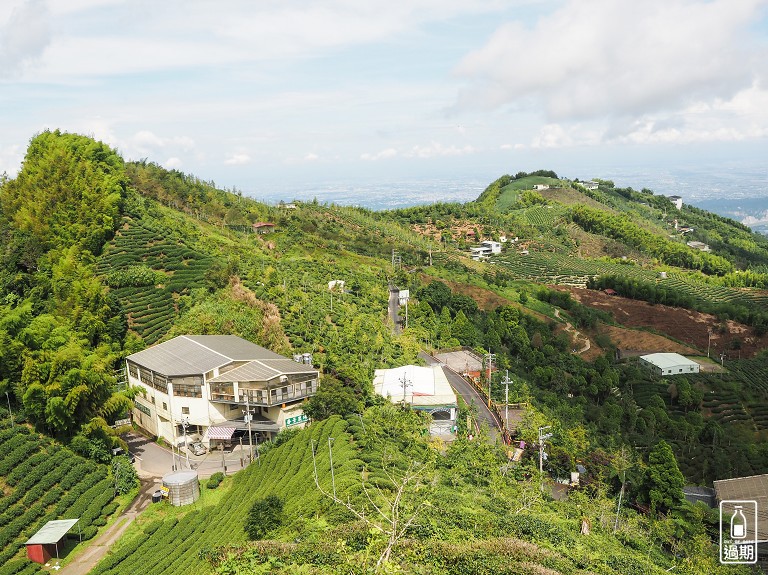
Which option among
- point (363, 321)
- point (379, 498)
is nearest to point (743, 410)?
point (363, 321)

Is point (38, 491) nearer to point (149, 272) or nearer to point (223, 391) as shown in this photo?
A: point (223, 391)

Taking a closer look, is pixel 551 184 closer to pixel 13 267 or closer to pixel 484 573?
pixel 13 267

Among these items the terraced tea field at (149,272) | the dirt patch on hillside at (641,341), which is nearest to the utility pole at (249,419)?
the terraced tea field at (149,272)

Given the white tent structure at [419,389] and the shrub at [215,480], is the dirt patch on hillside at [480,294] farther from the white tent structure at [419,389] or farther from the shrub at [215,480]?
the shrub at [215,480]

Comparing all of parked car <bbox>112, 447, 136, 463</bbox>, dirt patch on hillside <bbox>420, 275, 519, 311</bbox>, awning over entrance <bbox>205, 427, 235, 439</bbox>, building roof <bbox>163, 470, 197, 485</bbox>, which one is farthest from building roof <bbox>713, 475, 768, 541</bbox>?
dirt patch on hillside <bbox>420, 275, 519, 311</bbox>

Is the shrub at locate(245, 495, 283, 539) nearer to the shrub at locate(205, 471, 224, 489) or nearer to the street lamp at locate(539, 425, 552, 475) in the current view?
the shrub at locate(205, 471, 224, 489)

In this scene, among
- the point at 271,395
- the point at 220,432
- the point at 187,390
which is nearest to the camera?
the point at 220,432

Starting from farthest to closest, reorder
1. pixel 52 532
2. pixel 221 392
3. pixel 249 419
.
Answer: pixel 221 392
pixel 249 419
pixel 52 532

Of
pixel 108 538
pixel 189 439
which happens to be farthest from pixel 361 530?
pixel 189 439
